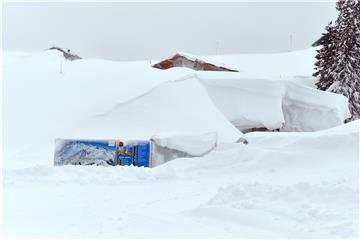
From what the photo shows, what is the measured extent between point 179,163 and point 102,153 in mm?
1981

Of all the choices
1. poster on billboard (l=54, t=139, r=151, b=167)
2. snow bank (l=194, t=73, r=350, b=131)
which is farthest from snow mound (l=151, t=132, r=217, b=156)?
snow bank (l=194, t=73, r=350, b=131)

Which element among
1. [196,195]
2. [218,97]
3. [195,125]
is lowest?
[196,195]

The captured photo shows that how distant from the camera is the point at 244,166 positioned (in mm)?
9844

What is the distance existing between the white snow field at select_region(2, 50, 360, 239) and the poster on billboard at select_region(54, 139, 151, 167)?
3.30ft

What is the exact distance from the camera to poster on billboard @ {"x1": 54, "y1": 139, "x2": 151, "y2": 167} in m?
11.1

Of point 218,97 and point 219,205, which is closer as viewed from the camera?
point 219,205

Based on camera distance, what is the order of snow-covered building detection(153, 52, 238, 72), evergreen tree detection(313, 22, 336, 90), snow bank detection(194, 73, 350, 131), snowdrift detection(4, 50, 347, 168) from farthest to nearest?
1. snow-covered building detection(153, 52, 238, 72)
2. evergreen tree detection(313, 22, 336, 90)
3. snow bank detection(194, 73, 350, 131)
4. snowdrift detection(4, 50, 347, 168)

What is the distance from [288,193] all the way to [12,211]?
3.86 m

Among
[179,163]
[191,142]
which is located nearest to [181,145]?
[191,142]

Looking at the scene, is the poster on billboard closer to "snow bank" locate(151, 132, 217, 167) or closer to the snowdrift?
"snow bank" locate(151, 132, 217, 167)

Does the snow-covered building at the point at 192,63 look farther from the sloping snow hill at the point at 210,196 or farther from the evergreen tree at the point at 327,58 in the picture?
the sloping snow hill at the point at 210,196

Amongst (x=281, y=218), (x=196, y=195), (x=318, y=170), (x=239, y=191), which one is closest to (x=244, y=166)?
(x=318, y=170)

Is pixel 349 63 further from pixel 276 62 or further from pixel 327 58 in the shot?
pixel 276 62

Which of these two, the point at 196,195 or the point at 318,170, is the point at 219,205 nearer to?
the point at 196,195
